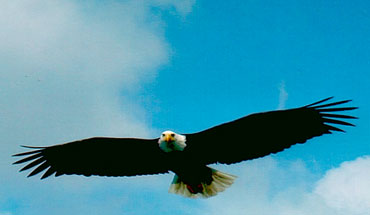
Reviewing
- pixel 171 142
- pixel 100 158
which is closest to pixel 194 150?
pixel 171 142

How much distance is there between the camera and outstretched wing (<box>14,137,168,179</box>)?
10.1m

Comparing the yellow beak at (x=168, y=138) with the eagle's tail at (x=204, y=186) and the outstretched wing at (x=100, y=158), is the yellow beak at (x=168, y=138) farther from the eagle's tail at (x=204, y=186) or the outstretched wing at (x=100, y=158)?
the eagle's tail at (x=204, y=186)

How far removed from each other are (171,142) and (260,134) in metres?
1.33

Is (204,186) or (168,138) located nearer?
(168,138)

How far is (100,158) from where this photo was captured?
1027 centimetres

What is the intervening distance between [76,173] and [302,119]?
364 centimetres

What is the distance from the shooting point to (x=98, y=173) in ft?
33.7

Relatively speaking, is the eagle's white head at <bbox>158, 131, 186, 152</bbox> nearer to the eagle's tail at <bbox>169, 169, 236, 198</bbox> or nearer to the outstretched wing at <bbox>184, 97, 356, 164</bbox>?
the outstretched wing at <bbox>184, 97, 356, 164</bbox>

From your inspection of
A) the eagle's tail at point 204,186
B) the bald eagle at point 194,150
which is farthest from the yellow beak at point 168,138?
the eagle's tail at point 204,186

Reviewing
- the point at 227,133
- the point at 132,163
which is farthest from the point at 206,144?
the point at 132,163

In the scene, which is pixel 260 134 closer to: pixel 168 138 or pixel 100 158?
pixel 168 138

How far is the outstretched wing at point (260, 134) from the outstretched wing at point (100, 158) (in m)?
0.73

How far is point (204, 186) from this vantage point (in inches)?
410

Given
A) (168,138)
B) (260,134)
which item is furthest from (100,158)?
(260,134)
